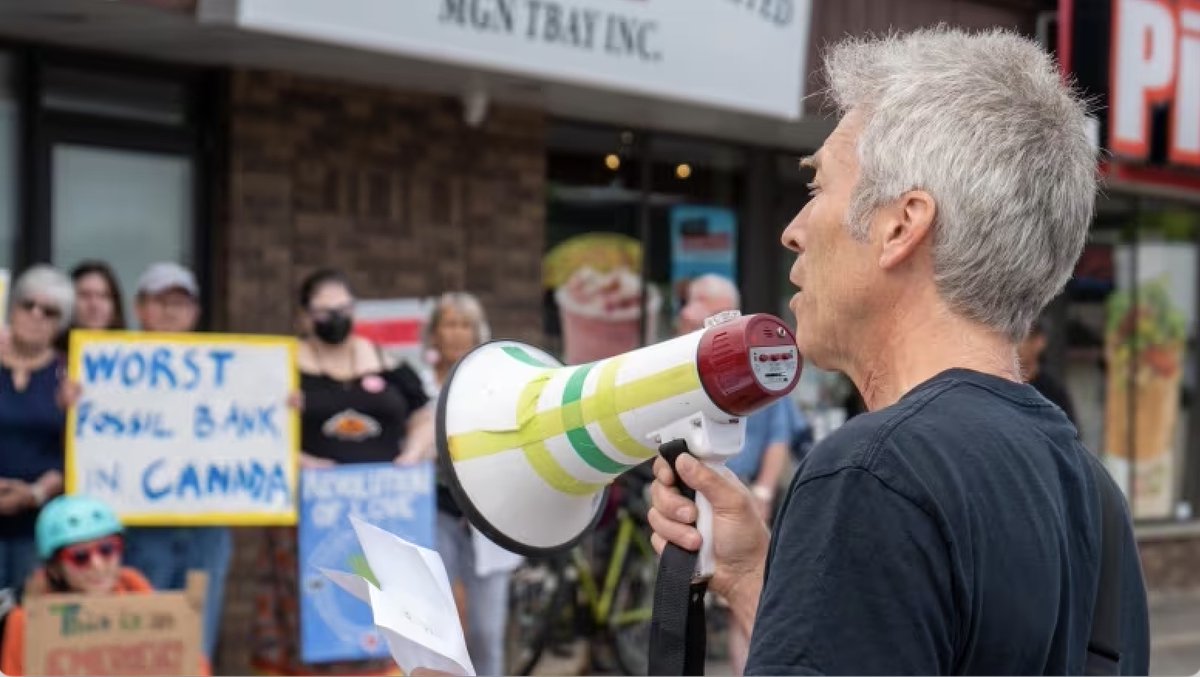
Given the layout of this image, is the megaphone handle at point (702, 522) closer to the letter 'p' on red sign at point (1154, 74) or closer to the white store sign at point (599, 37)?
the white store sign at point (599, 37)

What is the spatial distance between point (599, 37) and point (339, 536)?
95.6 inches

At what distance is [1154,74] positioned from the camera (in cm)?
1072

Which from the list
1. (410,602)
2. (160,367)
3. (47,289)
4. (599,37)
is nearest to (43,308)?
(47,289)

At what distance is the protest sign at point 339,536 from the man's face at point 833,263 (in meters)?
5.26

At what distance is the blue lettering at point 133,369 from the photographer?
655cm

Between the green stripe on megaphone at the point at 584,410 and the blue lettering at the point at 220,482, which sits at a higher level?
the green stripe on megaphone at the point at 584,410

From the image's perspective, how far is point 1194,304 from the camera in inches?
506

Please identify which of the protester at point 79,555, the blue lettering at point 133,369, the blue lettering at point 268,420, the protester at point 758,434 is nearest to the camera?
the protester at point 79,555

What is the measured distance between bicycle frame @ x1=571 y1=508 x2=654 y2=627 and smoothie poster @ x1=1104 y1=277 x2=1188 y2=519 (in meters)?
4.89

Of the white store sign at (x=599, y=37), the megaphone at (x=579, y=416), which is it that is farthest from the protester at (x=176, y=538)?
the megaphone at (x=579, y=416)

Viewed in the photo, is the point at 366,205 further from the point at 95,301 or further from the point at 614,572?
the point at 614,572

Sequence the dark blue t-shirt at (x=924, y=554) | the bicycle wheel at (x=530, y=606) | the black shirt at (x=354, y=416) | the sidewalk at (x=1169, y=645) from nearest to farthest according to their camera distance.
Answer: the dark blue t-shirt at (x=924, y=554) → the black shirt at (x=354, y=416) → the bicycle wheel at (x=530, y=606) → the sidewalk at (x=1169, y=645)

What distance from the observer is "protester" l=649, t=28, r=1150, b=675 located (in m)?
1.54

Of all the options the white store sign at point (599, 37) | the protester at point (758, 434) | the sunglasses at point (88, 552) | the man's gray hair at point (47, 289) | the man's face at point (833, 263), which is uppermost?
the white store sign at point (599, 37)
